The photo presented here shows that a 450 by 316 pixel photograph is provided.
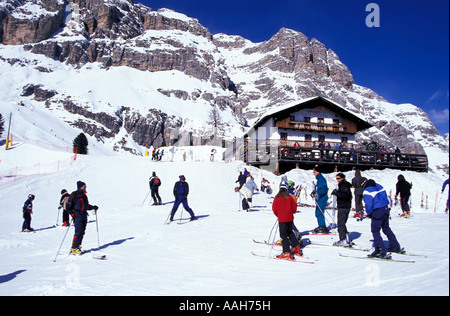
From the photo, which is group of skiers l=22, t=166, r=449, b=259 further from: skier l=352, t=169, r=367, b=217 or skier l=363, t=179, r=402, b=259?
skier l=352, t=169, r=367, b=217

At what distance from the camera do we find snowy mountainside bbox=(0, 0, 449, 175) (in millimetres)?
111875

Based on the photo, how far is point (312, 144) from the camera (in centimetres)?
3228

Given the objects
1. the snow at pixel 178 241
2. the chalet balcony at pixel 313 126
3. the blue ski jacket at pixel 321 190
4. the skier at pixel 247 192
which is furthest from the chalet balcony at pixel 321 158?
the blue ski jacket at pixel 321 190

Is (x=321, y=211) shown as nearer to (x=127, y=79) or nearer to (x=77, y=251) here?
(x=77, y=251)

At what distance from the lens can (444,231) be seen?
8.50 meters

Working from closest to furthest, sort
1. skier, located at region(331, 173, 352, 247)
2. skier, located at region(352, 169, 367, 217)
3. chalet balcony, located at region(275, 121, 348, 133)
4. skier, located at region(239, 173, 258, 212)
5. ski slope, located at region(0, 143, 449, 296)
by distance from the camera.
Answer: ski slope, located at region(0, 143, 449, 296), skier, located at region(331, 173, 352, 247), skier, located at region(352, 169, 367, 217), skier, located at region(239, 173, 258, 212), chalet balcony, located at region(275, 121, 348, 133)

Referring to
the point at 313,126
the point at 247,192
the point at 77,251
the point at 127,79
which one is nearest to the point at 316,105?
the point at 313,126

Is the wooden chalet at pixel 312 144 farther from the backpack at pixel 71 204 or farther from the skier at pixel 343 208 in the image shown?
the backpack at pixel 71 204

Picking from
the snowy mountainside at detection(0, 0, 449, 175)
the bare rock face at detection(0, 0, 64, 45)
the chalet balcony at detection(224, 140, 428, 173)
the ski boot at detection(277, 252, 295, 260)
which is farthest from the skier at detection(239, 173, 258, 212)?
the bare rock face at detection(0, 0, 64, 45)

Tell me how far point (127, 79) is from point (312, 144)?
121758mm

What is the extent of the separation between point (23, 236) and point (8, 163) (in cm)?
2033

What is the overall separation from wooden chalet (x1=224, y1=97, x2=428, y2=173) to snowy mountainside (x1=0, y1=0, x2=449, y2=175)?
7940 cm

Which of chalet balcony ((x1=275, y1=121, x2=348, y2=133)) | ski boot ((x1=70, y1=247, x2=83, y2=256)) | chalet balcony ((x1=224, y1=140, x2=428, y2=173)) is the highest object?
chalet balcony ((x1=275, y1=121, x2=348, y2=133))
